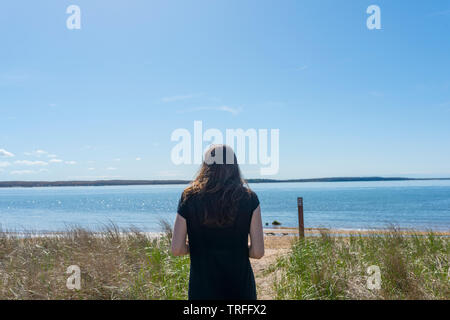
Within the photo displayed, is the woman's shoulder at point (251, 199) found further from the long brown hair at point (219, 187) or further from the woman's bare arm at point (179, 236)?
the woman's bare arm at point (179, 236)

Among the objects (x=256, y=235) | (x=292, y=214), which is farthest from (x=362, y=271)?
(x=292, y=214)

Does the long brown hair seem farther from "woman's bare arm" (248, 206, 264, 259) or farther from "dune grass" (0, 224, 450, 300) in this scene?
"dune grass" (0, 224, 450, 300)

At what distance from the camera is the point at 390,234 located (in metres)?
7.90

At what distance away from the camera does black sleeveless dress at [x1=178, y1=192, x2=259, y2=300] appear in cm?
217

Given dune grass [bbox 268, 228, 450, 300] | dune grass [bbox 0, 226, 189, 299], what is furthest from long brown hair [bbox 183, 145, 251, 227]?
dune grass [bbox 268, 228, 450, 300]

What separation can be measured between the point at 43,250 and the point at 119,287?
2.98m

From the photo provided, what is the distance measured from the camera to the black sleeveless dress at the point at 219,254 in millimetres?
2170

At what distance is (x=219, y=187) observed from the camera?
2189 mm

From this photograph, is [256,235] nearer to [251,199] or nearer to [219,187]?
[251,199]

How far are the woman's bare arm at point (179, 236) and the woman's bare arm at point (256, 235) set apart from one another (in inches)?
18.0

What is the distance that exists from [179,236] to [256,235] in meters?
0.52
